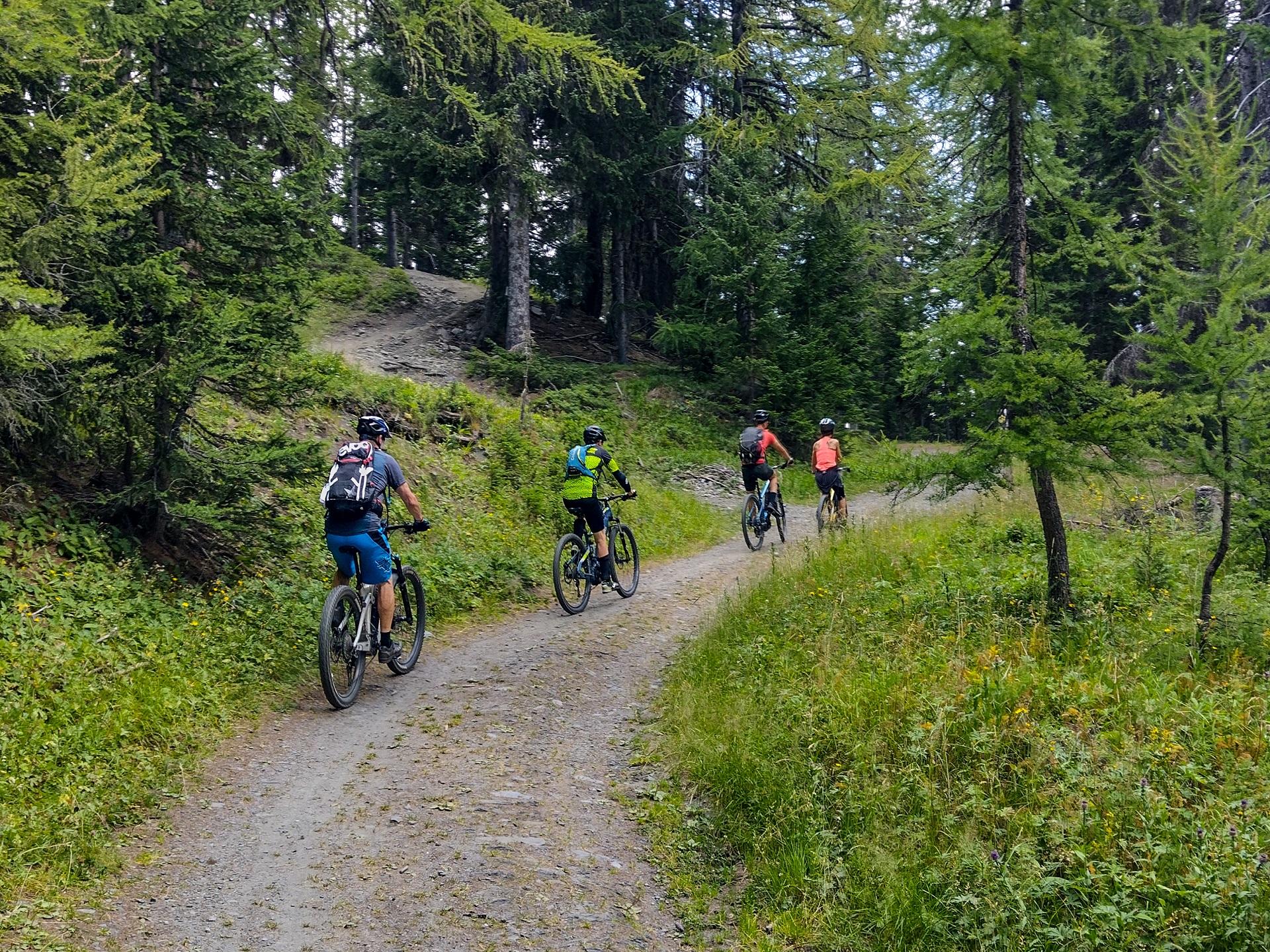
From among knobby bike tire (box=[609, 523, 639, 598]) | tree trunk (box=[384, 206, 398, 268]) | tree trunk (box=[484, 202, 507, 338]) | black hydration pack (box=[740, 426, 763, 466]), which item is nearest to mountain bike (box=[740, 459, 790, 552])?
black hydration pack (box=[740, 426, 763, 466])

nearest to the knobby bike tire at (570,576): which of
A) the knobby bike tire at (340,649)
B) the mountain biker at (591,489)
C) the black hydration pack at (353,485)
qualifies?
the mountain biker at (591,489)

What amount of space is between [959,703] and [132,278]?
761 centimetres

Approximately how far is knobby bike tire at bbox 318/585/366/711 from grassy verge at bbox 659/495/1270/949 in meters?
2.92

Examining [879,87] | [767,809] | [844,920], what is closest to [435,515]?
[767,809]

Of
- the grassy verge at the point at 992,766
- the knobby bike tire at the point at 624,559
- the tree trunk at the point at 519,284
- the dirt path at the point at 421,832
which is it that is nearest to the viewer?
the grassy verge at the point at 992,766

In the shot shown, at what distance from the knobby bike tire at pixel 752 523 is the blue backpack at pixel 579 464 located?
4962 mm

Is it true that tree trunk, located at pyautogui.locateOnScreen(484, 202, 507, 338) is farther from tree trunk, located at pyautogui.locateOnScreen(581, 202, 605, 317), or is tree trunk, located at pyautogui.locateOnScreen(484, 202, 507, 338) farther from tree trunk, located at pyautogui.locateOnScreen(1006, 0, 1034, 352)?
tree trunk, located at pyautogui.locateOnScreen(1006, 0, 1034, 352)

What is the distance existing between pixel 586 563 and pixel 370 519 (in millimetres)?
4224

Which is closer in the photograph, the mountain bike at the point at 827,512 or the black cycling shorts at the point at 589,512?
the black cycling shorts at the point at 589,512

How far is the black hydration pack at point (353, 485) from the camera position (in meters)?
7.25

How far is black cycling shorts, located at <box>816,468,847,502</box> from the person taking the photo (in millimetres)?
15102

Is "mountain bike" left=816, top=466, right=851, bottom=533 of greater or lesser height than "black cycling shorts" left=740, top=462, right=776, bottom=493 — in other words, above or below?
below

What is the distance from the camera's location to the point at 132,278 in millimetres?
7176

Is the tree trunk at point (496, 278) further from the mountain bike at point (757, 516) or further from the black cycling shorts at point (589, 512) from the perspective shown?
the black cycling shorts at point (589, 512)
